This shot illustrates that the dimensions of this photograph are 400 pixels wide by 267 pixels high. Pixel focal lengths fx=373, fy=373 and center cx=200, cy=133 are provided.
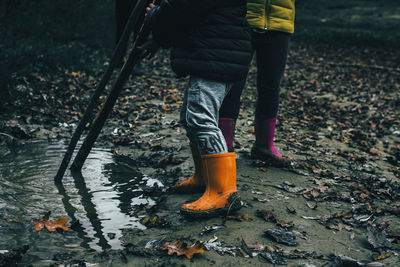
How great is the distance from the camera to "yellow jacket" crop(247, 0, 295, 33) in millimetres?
3191

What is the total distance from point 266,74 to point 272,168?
937mm

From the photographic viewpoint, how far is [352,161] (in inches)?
174

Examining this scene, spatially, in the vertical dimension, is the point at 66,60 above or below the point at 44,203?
above

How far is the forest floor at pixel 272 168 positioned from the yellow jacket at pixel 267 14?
1.36 metres

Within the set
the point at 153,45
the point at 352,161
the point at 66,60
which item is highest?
the point at 153,45

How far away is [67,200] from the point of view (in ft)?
9.64

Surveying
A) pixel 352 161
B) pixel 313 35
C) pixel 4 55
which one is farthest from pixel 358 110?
pixel 313 35

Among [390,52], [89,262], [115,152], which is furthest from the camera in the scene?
[390,52]

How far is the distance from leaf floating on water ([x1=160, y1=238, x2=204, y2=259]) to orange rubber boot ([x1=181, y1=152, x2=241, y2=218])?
329mm

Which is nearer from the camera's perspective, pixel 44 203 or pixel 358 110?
pixel 44 203

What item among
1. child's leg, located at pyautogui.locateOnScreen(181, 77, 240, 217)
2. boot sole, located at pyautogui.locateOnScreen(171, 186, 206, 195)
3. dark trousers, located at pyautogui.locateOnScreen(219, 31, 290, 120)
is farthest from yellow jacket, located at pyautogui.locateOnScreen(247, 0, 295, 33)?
boot sole, located at pyautogui.locateOnScreen(171, 186, 206, 195)

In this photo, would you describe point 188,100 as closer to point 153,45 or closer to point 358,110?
point 153,45

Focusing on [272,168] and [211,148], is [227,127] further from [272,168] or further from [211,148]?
[272,168]

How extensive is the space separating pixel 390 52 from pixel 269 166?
1307 centimetres
